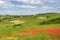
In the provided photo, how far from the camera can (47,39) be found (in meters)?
27.4

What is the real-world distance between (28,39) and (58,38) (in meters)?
4.84

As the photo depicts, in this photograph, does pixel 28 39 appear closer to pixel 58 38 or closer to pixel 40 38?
pixel 40 38

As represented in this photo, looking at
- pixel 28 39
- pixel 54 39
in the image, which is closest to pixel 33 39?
pixel 28 39

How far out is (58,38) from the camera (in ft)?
93.4

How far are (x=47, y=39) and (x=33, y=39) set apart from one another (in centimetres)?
211

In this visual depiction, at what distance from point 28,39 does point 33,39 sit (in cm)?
76

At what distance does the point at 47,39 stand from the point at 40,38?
4.32 ft

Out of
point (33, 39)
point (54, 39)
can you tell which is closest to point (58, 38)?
point (54, 39)

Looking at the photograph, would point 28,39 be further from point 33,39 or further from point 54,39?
point 54,39

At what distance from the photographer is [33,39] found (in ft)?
89.9

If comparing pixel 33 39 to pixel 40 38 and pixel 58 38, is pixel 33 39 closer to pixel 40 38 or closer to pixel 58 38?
pixel 40 38

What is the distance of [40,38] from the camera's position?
28.2 metres

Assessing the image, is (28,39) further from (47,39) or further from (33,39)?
(47,39)

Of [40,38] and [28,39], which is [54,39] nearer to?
[40,38]
